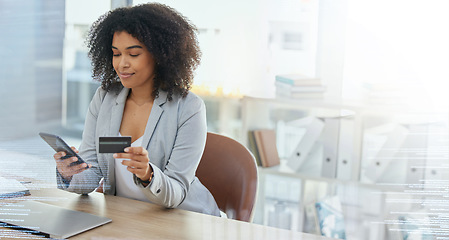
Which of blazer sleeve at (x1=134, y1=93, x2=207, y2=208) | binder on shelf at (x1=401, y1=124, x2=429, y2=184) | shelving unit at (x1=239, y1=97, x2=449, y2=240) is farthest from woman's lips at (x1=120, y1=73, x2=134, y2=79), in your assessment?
binder on shelf at (x1=401, y1=124, x2=429, y2=184)

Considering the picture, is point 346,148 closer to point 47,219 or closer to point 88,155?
point 88,155

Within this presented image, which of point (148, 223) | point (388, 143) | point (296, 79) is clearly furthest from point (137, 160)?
point (388, 143)

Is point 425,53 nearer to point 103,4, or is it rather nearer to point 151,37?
point 151,37

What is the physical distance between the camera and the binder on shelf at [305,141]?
5.95 ft

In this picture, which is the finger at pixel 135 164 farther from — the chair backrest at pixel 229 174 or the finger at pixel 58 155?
the chair backrest at pixel 229 174

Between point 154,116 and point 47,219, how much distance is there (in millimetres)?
343

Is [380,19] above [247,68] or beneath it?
above

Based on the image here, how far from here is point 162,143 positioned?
119 centimetres

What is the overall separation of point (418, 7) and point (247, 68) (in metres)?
0.55

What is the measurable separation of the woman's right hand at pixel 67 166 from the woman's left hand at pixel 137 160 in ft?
0.49

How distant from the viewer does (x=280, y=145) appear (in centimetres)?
203

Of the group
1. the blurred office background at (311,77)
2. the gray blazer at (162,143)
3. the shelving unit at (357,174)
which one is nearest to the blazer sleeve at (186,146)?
the gray blazer at (162,143)

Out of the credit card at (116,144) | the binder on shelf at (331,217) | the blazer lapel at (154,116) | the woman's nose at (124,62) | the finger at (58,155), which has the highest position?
the woman's nose at (124,62)

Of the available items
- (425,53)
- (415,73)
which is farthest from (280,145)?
(425,53)
